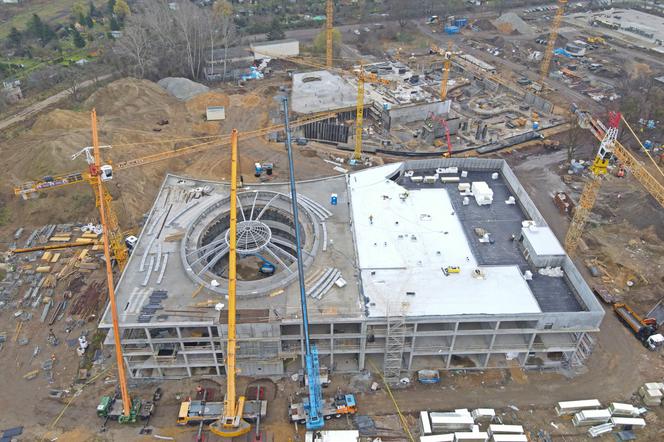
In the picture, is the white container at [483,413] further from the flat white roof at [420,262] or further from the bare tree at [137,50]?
the bare tree at [137,50]

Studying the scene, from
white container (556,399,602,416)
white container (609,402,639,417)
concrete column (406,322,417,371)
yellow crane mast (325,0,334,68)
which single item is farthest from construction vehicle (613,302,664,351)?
yellow crane mast (325,0,334,68)

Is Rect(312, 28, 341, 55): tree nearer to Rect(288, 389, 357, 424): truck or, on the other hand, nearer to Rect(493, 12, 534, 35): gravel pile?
Rect(493, 12, 534, 35): gravel pile

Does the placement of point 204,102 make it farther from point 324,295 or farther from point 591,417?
point 591,417

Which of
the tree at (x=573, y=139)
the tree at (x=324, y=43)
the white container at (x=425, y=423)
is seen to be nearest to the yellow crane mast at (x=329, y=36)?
the tree at (x=324, y=43)

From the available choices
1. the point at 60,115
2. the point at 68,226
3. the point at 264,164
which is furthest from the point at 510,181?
the point at 60,115

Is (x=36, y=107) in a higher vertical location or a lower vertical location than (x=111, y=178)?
lower

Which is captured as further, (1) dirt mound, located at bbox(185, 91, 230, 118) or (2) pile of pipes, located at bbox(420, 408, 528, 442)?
(1) dirt mound, located at bbox(185, 91, 230, 118)

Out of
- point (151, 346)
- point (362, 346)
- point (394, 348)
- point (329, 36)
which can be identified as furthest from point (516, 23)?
point (151, 346)
